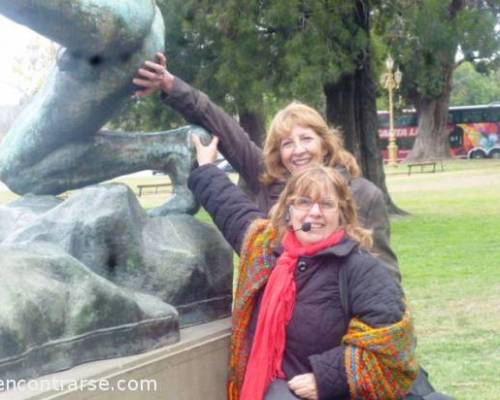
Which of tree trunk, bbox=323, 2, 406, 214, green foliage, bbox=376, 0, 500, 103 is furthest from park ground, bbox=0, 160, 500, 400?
green foliage, bbox=376, 0, 500, 103

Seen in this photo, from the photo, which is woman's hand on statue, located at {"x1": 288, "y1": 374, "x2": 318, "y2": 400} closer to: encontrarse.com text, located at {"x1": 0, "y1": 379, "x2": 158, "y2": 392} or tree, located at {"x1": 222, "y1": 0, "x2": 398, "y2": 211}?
encontrarse.com text, located at {"x1": 0, "y1": 379, "x2": 158, "y2": 392}

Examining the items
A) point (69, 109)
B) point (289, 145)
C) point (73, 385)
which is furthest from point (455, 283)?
point (73, 385)

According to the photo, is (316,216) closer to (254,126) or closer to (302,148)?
(302,148)

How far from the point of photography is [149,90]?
3.82 m

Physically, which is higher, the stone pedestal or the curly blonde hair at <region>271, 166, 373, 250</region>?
the curly blonde hair at <region>271, 166, 373, 250</region>

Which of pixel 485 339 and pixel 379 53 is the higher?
pixel 379 53

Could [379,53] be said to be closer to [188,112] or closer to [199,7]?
[199,7]

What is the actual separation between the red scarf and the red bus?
4219cm

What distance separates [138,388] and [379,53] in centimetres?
1219

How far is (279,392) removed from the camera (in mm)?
3064

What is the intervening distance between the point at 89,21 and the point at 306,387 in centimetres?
133

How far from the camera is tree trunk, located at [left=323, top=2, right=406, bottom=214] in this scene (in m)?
15.2

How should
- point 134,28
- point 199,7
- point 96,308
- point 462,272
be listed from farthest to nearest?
point 199,7
point 462,272
point 134,28
point 96,308

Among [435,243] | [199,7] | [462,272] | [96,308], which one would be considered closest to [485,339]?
[462,272]
